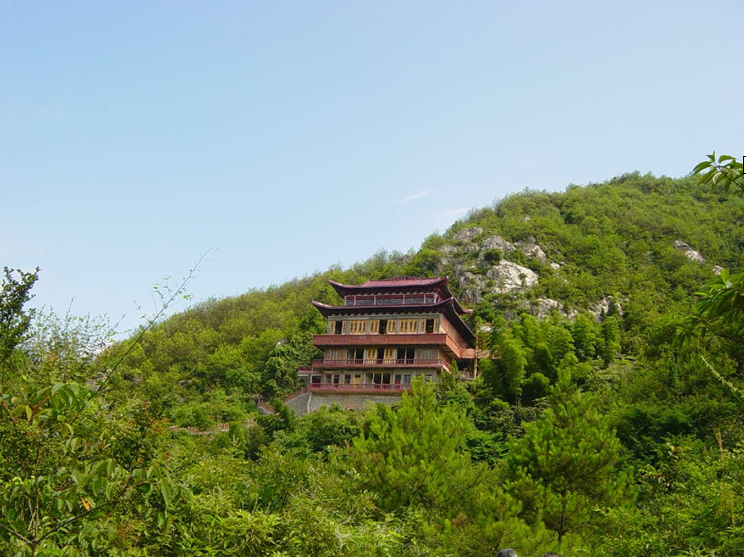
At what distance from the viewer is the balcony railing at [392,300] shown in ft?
108

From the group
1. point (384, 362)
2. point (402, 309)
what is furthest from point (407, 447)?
point (402, 309)

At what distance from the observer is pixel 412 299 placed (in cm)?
3316

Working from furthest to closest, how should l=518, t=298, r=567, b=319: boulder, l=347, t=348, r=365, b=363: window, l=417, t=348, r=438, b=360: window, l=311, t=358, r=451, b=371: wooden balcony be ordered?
l=518, t=298, r=567, b=319: boulder < l=347, t=348, r=365, b=363: window < l=417, t=348, r=438, b=360: window < l=311, t=358, r=451, b=371: wooden balcony

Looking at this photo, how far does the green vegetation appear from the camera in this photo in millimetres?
3797

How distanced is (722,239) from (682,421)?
41115 mm

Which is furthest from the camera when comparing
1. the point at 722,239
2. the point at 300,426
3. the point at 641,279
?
the point at 722,239

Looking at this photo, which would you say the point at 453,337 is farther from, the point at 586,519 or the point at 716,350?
the point at 586,519

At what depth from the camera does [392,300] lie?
33.3 m

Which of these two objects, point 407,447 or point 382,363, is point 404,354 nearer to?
point 382,363

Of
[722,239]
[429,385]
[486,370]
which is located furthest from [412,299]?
[722,239]

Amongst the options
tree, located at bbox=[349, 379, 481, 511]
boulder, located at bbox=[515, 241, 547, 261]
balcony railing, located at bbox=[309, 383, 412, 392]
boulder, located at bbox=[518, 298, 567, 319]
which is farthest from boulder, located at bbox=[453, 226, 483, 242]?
tree, located at bbox=[349, 379, 481, 511]

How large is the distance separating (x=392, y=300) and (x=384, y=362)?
10.1 ft

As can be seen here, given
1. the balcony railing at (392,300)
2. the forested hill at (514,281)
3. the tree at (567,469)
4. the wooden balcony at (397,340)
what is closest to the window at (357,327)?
A: the wooden balcony at (397,340)

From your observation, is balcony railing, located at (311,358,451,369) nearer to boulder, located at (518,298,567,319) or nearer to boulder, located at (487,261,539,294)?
boulder, located at (518,298,567,319)
